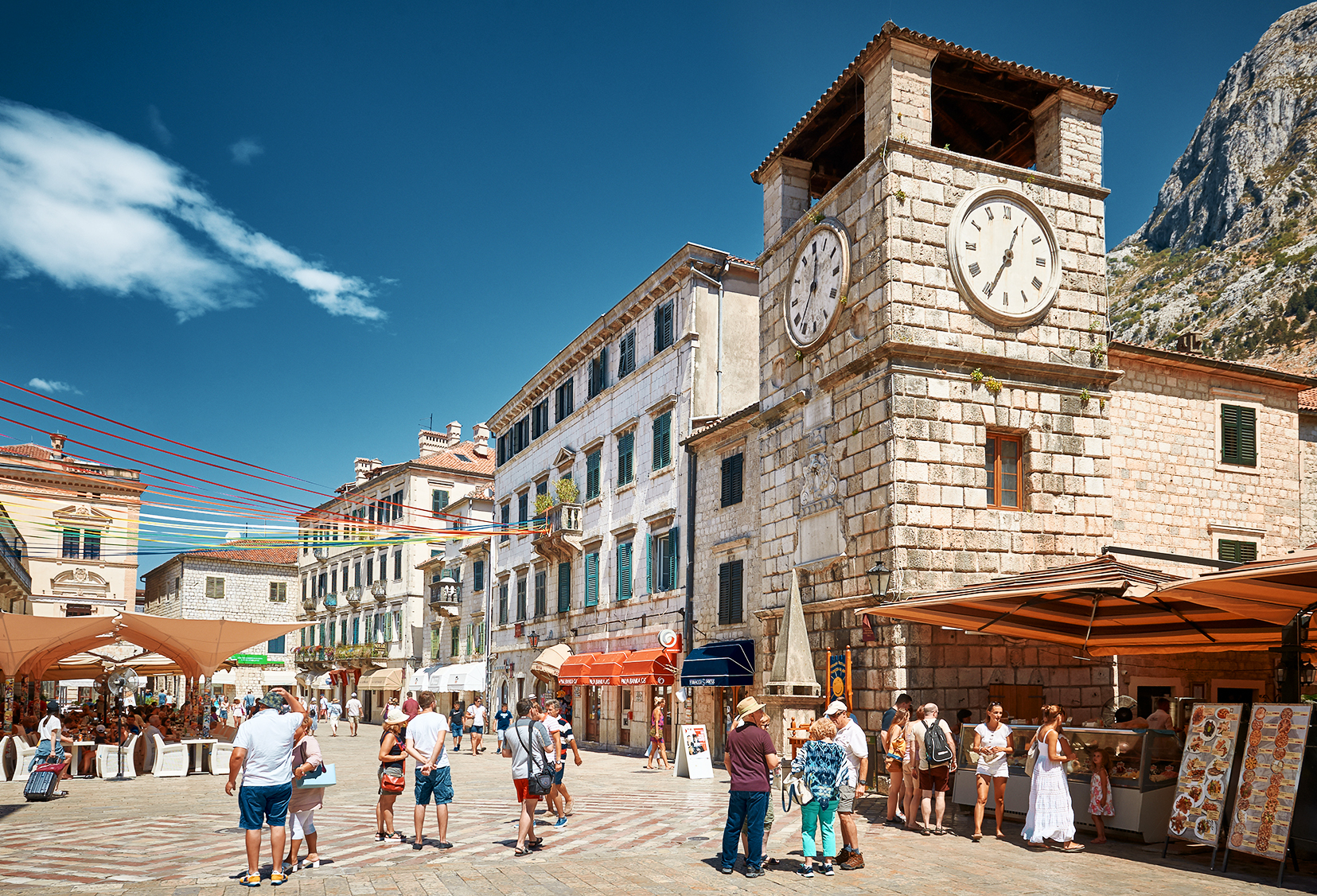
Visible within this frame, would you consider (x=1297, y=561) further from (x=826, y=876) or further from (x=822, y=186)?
(x=822, y=186)

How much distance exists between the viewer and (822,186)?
2244 cm

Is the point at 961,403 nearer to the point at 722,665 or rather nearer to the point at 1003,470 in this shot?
the point at 1003,470

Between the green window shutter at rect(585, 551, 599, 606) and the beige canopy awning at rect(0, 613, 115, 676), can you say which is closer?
the beige canopy awning at rect(0, 613, 115, 676)

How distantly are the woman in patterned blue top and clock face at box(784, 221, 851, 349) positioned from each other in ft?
33.8

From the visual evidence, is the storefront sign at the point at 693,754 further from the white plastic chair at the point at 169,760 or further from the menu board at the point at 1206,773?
the white plastic chair at the point at 169,760

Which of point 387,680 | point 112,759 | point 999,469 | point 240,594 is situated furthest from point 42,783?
point 240,594

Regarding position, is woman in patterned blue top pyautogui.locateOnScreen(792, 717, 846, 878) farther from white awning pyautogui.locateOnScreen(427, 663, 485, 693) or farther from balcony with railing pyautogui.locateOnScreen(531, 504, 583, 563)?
white awning pyautogui.locateOnScreen(427, 663, 485, 693)

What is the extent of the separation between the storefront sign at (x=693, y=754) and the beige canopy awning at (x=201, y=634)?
28.9ft

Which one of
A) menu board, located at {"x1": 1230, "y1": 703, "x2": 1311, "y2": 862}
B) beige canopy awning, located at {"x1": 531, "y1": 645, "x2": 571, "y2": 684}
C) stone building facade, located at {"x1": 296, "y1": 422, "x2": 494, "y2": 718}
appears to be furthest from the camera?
stone building facade, located at {"x1": 296, "y1": 422, "x2": 494, "y2": 718}

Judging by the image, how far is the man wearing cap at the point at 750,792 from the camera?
31.8ft

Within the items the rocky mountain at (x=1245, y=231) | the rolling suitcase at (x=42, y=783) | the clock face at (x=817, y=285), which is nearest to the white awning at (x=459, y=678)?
the rolling suitcase at (x=42, y=783)

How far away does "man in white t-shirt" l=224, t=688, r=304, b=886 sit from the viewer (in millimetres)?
8922

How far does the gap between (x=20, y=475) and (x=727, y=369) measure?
36.8 m

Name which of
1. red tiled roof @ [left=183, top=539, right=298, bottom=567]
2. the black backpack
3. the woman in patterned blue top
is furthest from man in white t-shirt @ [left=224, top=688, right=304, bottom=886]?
red tiled roof @ [left=183, top=539, right=298, bottom=567]
